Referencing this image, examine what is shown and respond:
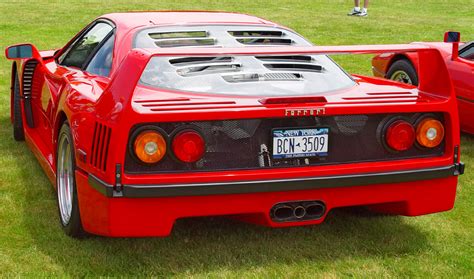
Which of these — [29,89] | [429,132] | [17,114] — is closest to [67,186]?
[29,89]

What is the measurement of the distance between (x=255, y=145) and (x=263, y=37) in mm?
1328

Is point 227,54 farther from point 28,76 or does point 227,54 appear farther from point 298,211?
point 28,76

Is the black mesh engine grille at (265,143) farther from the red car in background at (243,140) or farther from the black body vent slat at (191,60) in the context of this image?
the black body vent slat at (191,60)

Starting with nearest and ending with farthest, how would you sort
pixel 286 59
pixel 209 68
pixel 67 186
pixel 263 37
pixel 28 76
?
pixel 209 68 < pixel 67 186 < pixel 286 59 < pixel 263 37 < pixel 28 76

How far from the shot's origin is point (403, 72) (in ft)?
24.5

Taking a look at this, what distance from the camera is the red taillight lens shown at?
358cm

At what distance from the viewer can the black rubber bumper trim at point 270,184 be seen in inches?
139

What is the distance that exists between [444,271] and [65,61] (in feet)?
9.34

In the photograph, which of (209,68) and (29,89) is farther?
(29,89)

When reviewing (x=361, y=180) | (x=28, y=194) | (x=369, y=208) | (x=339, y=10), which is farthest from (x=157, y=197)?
(x=339, y=10)

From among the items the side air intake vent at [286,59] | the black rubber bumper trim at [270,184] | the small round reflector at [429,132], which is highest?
the side air intake vent at [286,59]

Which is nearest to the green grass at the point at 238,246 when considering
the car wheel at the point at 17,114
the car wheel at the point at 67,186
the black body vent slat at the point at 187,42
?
the car wheel at the point at 67,186

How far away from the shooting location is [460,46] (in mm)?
7238

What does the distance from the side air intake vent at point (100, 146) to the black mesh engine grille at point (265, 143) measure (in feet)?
0.39
